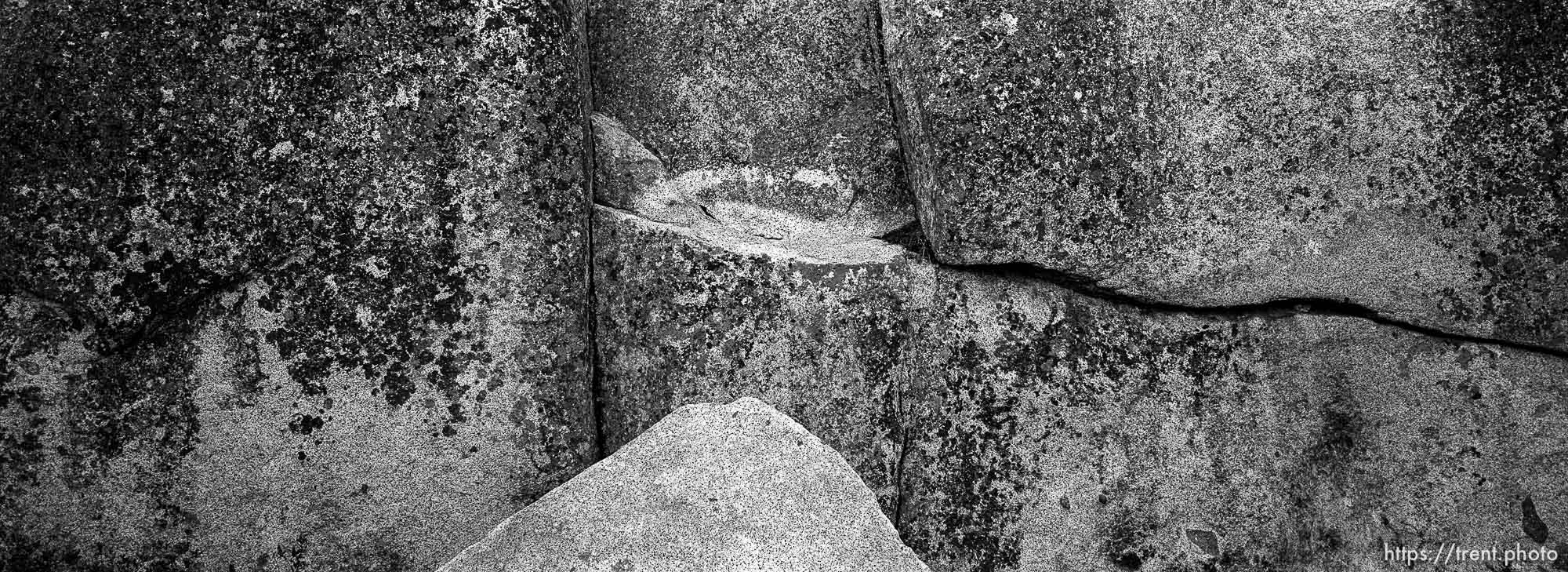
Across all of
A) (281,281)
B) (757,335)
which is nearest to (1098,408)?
(757,335)

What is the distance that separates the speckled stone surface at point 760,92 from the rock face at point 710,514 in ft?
2.29

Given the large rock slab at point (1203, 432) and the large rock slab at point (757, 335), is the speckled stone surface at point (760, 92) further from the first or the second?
the large rock slab at point (1203, 432)

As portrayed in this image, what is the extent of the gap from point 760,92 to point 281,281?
0.90 m

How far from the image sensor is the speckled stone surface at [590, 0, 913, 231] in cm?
226

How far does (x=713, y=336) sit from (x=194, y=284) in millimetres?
844

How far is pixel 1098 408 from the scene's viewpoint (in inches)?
82.4

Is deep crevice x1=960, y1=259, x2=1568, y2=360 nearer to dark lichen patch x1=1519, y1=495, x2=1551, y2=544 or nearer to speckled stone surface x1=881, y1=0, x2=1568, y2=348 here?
speckled stone surface x1=881, y1=0, x2=1568, y2=348

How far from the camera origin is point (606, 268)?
2.12m

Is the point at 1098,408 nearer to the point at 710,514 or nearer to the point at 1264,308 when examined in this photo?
the point at 1264,308

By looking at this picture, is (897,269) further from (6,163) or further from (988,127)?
(6,163)

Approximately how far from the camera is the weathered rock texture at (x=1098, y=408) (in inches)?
82.2

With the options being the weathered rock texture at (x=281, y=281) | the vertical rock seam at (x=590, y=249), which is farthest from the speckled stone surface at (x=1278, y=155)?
the weathered rock texture at (x=281, y=281)

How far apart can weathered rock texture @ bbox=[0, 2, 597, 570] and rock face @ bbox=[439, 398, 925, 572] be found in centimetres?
40

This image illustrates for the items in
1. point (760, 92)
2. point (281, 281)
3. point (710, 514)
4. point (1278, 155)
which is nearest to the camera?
point (710, 514)
